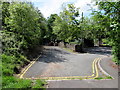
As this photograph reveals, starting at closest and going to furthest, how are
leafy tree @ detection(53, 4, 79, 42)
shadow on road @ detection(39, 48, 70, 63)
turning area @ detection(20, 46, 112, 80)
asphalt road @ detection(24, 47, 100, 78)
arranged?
1. turning area @ detection(20, 46, 112, 80)
2. asphalt road @ detection(24, 47, 100, 78)
3. shadow on road @ detection(39, 48, 70, 63)
4. leafy tree @ detection(53, 4, 79, 42)

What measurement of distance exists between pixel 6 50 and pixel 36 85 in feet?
19.2

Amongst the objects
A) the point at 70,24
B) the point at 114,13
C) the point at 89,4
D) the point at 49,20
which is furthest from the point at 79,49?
the point at 49,20

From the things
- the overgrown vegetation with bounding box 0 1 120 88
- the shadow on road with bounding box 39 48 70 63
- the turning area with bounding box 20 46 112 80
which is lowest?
the turning area with bounding box 20 46 112 80

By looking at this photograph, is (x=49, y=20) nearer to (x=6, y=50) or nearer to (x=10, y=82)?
(x=6, y=50)

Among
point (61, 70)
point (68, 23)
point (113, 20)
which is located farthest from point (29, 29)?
point (68, 23)

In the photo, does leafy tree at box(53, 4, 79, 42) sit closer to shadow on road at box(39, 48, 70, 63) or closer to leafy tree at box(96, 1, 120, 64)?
shadow on road at box(39, 48, 70, 63)

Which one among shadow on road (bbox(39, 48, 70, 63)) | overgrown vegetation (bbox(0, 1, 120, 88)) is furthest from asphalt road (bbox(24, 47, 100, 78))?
overgrown vegetation (bbox(0, 1, 120, 88))

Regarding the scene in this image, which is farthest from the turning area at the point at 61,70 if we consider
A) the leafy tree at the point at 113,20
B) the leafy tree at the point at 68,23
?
the leafy tree at the point at 68,23

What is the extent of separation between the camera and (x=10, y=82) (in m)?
5.21

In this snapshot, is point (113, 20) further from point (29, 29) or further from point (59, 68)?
point (29, 29)

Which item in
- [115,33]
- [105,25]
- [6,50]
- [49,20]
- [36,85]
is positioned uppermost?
[49,20]

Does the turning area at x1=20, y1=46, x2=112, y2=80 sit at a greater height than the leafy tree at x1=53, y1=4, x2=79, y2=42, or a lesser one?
lesser

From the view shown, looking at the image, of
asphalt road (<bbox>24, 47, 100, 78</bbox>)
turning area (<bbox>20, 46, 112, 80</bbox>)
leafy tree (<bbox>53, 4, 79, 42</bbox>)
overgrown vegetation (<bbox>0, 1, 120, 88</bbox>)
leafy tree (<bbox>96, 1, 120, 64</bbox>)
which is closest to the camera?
turning area (<bbox>20, 46, 112, 80</bbox>)

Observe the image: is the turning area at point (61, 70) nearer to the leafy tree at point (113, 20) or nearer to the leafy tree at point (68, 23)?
the leafy tree at point (113, 20)
